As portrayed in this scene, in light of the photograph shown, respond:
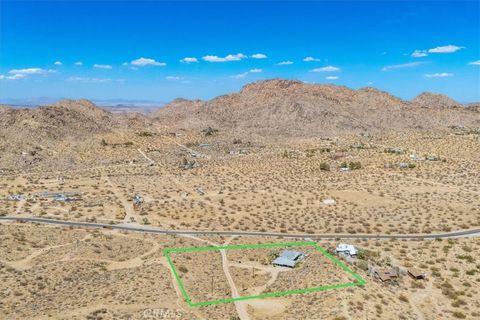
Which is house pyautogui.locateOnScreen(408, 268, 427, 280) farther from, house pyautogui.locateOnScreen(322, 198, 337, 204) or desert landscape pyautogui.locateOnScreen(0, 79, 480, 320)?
house pyautogui.locateOnScreen(322, 198, 337, 204)

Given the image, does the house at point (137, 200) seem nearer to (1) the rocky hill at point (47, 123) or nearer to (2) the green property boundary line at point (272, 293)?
(2) the green property boundary line at point (272, 293)

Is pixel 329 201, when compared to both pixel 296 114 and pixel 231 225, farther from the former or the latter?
pixel 296 114

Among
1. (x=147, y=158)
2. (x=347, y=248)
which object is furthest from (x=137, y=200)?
(x=147, y=158)

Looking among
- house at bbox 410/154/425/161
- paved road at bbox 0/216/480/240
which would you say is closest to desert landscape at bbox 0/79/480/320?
paved road at bbox 0/216/480/240

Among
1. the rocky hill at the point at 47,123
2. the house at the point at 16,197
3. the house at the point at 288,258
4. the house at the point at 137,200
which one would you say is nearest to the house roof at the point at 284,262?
the house at the point at 288,258

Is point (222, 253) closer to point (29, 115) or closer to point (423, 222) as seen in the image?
point (423, 222)

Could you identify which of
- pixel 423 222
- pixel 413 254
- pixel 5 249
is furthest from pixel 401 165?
pixel 5 249
